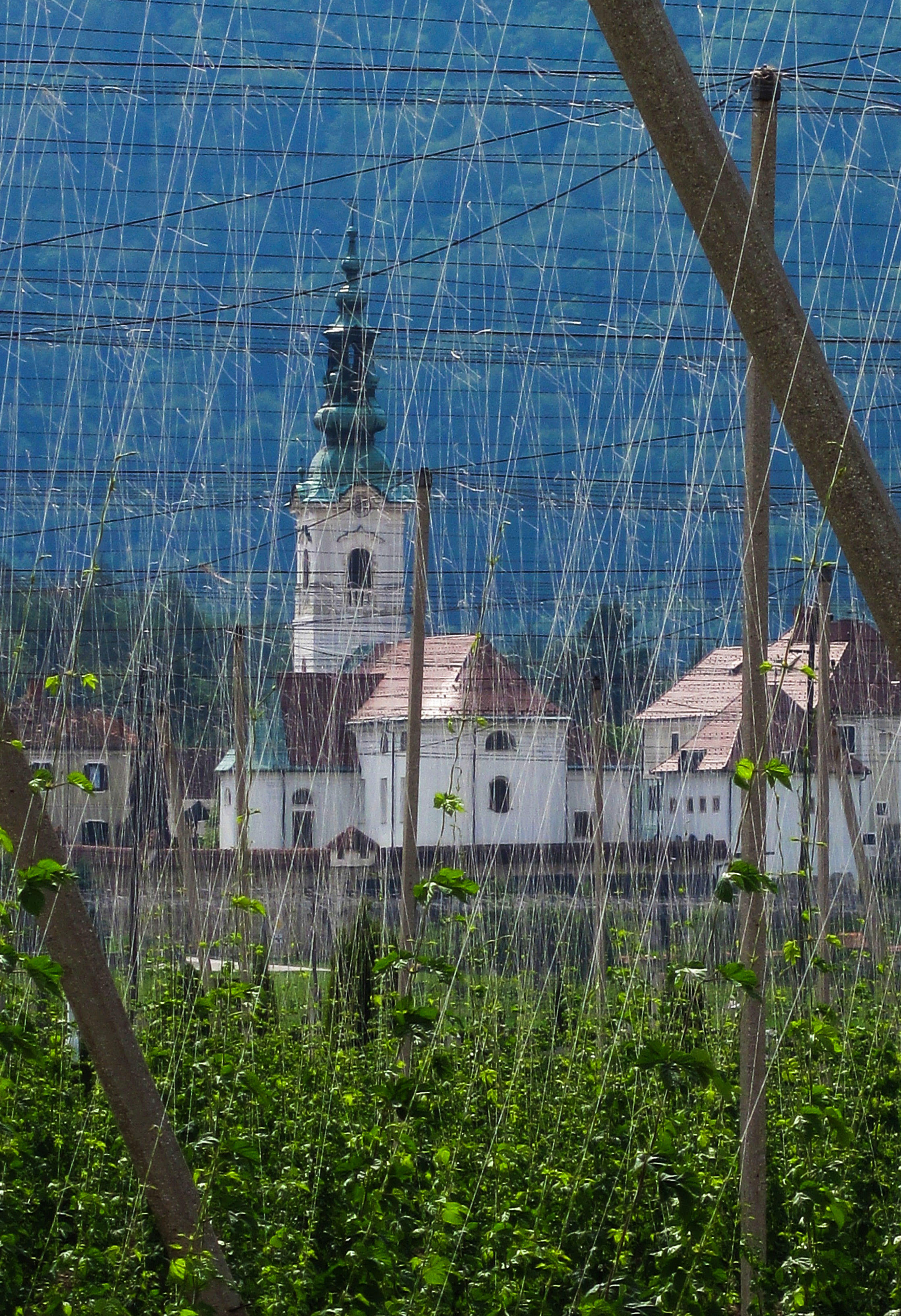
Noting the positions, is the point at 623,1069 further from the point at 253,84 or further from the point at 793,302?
the point at 253,84

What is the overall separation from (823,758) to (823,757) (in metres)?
0.03

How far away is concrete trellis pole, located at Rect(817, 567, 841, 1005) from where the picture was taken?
5.41 metres

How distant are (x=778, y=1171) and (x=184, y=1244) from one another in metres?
1.85

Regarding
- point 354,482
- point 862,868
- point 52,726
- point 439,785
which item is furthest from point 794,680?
point 439,785

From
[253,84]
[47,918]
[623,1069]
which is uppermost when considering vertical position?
[253,84]

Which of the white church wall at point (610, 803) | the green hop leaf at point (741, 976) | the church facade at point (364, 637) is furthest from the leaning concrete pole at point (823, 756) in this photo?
the green hop leaf at point (741, 976)

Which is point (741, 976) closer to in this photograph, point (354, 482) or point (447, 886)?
point (447, 886)

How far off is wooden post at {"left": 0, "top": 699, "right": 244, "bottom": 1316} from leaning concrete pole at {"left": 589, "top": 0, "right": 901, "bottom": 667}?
144cm

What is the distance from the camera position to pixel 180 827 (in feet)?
25.3

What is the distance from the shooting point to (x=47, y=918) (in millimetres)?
2643

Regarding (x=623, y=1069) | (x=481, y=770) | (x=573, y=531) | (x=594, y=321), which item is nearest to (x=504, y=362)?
(x=594, y=321)

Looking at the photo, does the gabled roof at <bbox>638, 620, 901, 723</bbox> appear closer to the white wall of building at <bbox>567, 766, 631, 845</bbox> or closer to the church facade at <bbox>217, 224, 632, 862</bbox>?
the white wall of building at <bbox>567, 766, 631, 845</bbox>

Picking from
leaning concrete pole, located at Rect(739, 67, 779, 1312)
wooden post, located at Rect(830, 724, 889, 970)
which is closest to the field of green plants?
leaning concrete pole, located at Rect(739, 67, 779, 1312)

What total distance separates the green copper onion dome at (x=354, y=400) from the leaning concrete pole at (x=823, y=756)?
185 centimetres
